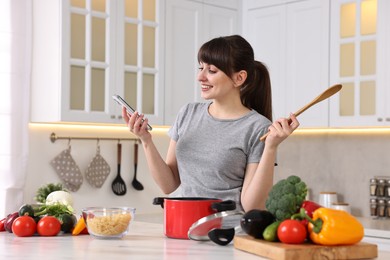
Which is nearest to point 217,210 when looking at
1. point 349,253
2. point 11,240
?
point 349,253

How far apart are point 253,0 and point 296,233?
3.25 meters

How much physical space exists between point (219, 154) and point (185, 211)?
1.21 feet

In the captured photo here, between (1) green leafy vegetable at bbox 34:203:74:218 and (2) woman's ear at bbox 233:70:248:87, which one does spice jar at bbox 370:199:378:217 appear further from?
(1) green leafy vegetable at bbox 34:203:74:218

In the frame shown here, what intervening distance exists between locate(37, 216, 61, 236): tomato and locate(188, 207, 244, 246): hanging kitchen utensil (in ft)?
1.46

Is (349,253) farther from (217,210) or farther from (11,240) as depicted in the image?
(11,240)

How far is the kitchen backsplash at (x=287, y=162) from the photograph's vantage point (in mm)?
4324

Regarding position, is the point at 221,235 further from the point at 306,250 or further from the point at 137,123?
the point at 137,123

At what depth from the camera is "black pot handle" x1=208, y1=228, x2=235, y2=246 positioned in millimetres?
1994

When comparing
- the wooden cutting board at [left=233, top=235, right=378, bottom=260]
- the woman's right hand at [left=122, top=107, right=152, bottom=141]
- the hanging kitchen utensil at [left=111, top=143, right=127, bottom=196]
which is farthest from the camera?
the hanging kitchen utensil at [left=111, top=143, right=127, bottom=196]

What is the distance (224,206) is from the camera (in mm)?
2066


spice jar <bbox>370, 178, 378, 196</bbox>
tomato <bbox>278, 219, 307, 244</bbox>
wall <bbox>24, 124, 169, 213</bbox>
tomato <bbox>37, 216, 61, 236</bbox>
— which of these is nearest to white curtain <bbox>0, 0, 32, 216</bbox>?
wall <bbox>24, 124, 169, 213</bbox>

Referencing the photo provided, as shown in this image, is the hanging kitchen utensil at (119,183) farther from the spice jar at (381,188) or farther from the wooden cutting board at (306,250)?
the wooden cutting board at (306,250)

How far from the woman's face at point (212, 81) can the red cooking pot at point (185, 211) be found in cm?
41

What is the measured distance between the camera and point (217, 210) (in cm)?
209
